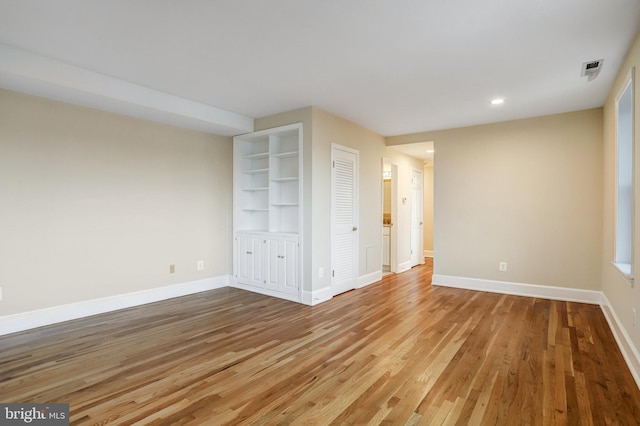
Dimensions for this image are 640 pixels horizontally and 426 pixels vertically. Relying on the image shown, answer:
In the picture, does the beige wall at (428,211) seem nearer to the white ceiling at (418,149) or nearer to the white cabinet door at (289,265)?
the white ceiling at (418,149)

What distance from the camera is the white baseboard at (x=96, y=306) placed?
3.26 m

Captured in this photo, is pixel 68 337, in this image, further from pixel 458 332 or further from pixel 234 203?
pixel 458 332

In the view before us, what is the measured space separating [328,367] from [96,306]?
2978mm

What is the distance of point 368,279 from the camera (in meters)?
5.41

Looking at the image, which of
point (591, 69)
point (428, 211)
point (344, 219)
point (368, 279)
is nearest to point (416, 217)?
point (428, 211)

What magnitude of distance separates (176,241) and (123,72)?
7.52 feet

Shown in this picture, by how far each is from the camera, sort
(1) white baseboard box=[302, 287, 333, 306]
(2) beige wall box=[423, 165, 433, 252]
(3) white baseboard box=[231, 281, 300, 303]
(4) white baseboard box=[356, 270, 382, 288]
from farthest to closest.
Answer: (2) beige wall box=[423, 165, 433, 252], (4) white baseboard box=[356, 270, 382, 288], (3) white baseboard box=[231, 281, 300, 303], (1) white baseboard box=[302, 287, 333, 306]

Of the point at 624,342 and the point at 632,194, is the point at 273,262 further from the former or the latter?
the point at 632,194

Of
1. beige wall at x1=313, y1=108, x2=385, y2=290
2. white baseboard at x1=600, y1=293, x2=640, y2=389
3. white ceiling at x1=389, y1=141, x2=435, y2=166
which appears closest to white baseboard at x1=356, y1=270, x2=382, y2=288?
beige wall at x1=313, y1=108, x2=385, y2=290

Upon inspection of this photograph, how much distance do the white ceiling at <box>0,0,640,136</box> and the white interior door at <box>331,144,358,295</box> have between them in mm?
1031

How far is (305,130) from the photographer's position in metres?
4.33

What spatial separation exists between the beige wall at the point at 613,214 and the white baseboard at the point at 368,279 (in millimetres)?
3001

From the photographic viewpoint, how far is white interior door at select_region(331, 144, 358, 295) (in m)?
4.65

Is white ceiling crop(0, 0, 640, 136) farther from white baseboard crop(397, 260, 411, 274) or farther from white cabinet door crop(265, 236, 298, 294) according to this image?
white baseboard crop(397, 260, 411, 274)
